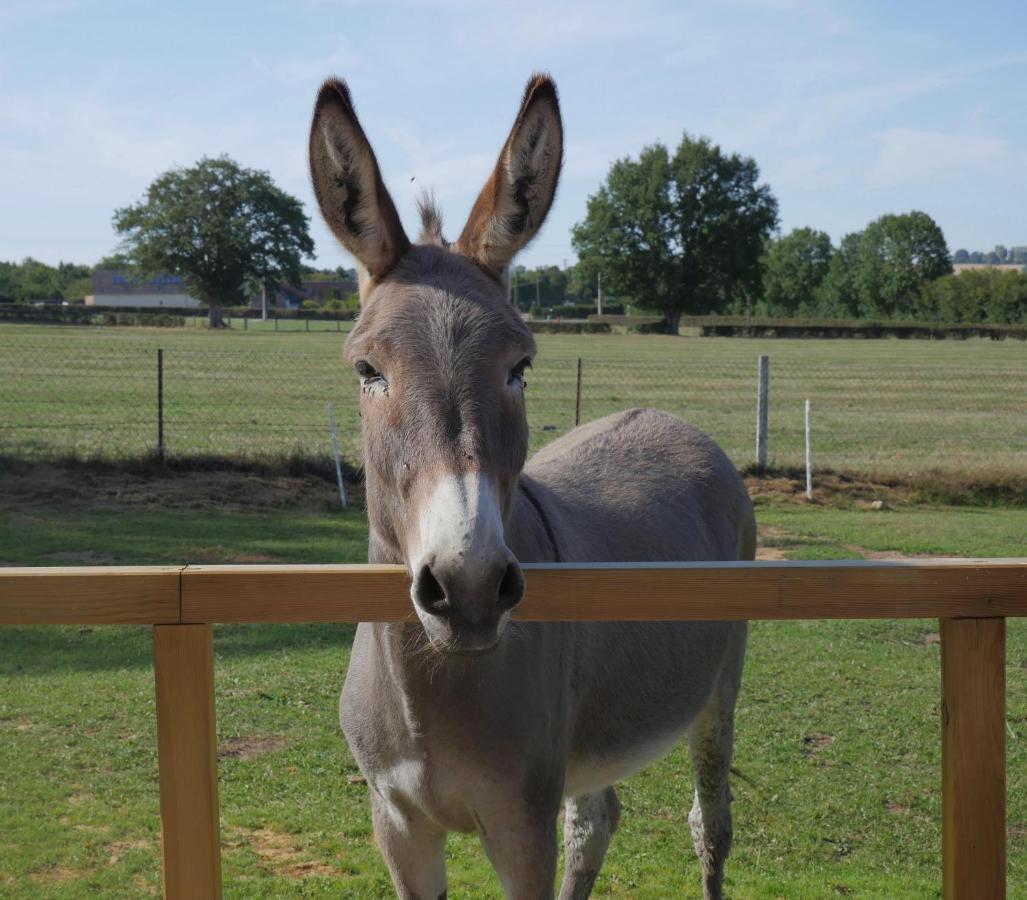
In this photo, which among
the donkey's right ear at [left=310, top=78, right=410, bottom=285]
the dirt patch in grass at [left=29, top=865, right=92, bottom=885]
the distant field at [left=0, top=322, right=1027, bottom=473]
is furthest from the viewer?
the distant field at [left=0, top=322, right=1027, bottom=473]

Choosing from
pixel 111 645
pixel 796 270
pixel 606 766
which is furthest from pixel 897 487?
pixel 796 270

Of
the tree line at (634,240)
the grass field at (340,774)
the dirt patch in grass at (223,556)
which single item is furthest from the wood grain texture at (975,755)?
the tree line at (634,240)

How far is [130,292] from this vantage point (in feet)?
419

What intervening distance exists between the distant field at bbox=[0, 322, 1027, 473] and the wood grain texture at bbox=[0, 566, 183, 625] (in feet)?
42.5

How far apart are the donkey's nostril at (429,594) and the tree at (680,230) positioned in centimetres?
7831

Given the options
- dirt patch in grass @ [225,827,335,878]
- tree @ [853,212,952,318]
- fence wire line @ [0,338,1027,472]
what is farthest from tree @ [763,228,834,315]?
dirt patch in grass @ [225,827,335,878]

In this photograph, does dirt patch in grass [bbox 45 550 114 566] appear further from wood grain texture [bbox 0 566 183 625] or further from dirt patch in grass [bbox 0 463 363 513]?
wood grain texture [bbox 0 566 183 625]

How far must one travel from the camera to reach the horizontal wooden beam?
2.16 metres

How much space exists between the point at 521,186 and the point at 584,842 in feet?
8.95

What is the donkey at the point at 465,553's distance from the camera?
6.79 ft

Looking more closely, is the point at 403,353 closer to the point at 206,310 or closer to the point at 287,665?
the point at 287,665

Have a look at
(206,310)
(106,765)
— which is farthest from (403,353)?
(206,310)

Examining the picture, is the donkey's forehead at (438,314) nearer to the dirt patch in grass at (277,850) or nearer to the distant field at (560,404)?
the dirt patch in grass at (277,850)

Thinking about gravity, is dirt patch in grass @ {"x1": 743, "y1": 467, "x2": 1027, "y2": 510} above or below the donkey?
below
